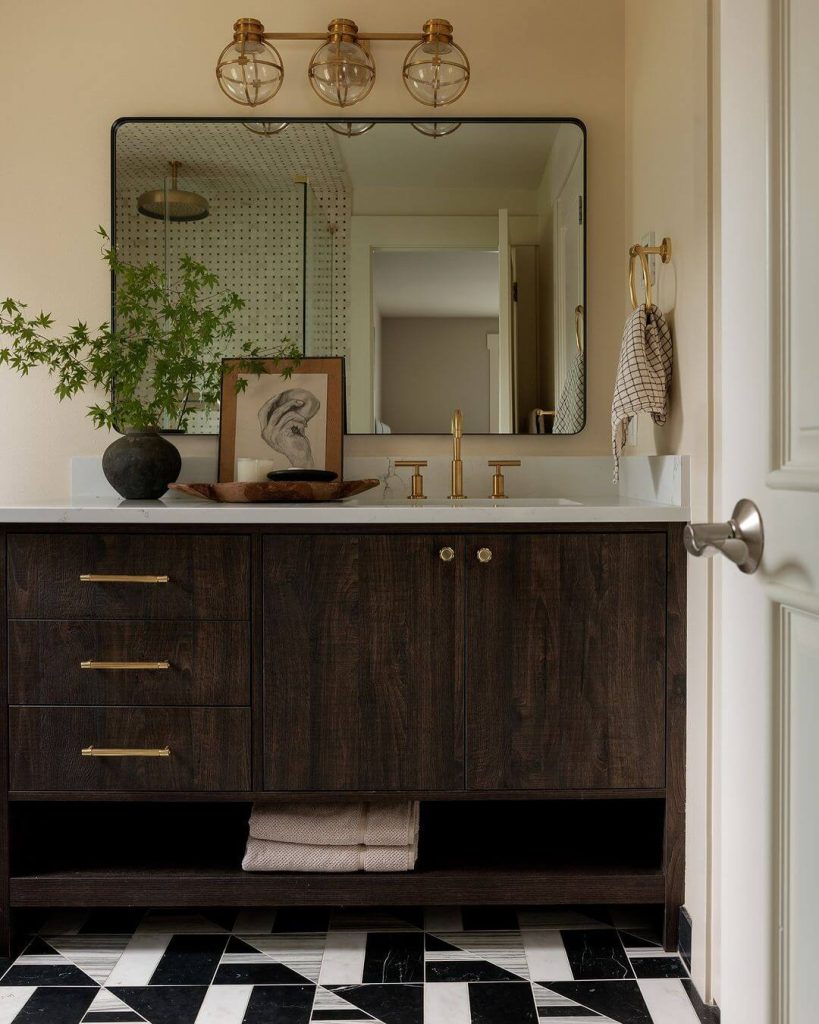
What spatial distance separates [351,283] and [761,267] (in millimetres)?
1645

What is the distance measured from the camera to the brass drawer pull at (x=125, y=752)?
69.0 inches

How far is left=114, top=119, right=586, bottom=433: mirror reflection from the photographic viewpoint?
2293 mm

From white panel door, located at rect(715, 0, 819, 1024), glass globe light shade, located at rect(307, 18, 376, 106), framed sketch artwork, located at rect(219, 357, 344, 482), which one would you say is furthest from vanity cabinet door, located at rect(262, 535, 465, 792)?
glass globe light shade, located at rect(307, 18, 376, 106)

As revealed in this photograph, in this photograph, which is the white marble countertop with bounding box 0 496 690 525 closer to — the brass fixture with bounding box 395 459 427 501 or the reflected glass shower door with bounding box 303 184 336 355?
the brass fixture with bounding box 395 459 427 501

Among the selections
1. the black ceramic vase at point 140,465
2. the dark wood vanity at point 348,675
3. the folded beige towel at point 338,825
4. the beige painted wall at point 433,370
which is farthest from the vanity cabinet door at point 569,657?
the black ceramic vase at point 140,465

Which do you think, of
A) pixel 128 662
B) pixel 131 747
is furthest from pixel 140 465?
pixel 131 747

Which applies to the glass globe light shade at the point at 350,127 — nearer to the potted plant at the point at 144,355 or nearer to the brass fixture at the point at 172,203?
the brass fixture at the point at 172,203

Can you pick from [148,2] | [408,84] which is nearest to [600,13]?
[408,84]

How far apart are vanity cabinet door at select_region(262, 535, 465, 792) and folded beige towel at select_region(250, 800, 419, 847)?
0.06 m

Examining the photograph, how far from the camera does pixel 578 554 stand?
176 centimetres

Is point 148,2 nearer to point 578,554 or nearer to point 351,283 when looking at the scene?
point 351,283

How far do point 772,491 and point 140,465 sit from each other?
1.65m

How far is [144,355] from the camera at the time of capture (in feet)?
7.06

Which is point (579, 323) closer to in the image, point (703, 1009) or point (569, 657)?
point (569, 657)
